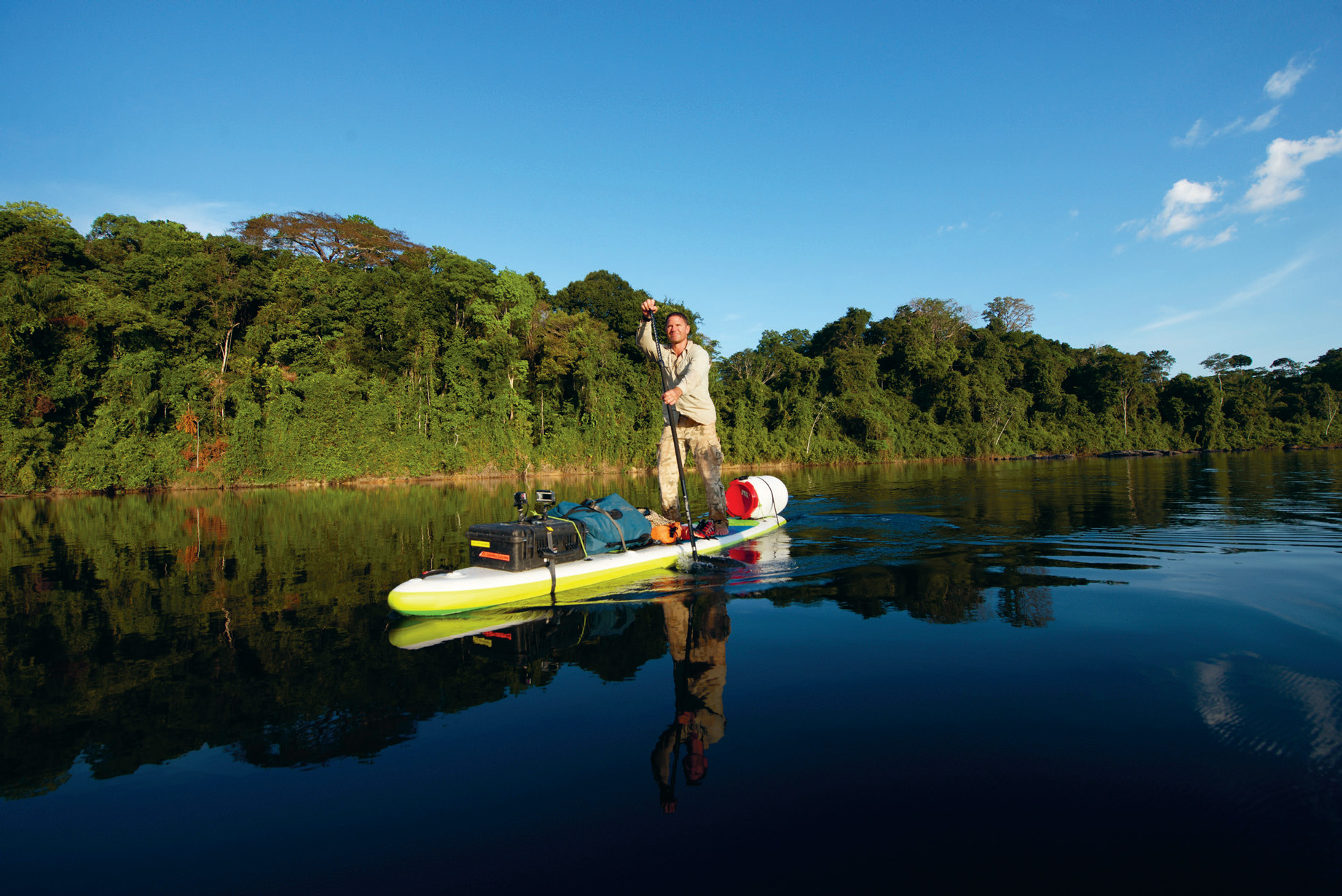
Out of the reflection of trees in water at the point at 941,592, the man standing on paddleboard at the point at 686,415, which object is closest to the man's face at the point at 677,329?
the man standing on paddleboard at the point at 686,415

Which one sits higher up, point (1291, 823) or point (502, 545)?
point (502, 545)

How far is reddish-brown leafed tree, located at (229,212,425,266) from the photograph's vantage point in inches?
1603

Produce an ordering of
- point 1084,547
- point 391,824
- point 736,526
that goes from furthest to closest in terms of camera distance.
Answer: point 736,526, point 1084,547, point 391,824

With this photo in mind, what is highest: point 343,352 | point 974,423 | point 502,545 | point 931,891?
point 343,352

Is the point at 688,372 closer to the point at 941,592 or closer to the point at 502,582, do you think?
the point at 502,582

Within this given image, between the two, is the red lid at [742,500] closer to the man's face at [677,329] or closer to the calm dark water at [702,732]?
the man's face at [677,329]

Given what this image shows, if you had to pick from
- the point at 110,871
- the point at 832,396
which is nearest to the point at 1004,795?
the point at 110,871

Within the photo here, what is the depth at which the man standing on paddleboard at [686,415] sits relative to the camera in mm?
8453

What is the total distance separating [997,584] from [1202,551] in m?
3.28

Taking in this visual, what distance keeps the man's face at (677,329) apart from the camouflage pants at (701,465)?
1.22 metres

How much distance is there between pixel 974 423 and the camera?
152ft

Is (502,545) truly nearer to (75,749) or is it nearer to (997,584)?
(75,749)

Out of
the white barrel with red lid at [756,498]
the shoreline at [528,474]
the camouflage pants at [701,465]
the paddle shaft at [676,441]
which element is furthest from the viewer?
the shoreline at [528,474]

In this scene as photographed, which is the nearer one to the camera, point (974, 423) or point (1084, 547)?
point (1084, 547)
